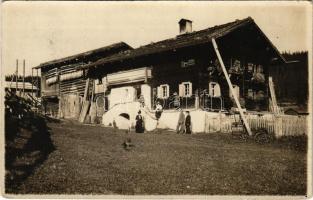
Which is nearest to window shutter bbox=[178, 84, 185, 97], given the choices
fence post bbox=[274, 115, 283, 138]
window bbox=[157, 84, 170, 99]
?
window bbox=[157, 84, 170, 99]

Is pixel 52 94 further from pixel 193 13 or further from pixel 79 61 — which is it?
pixel 193 13

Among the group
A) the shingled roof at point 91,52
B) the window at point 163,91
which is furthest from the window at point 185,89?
the shingled roof at point 91,52

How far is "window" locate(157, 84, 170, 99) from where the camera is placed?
647cm

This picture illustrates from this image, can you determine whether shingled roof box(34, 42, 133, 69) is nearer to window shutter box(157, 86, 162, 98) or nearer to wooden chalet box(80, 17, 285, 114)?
wooden chalet box(80, 17, 285, 114)

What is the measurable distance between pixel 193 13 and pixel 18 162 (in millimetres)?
3011

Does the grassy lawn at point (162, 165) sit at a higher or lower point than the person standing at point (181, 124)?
lower

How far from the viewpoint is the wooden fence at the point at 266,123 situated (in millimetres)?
6105

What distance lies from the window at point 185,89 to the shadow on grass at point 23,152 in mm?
1954

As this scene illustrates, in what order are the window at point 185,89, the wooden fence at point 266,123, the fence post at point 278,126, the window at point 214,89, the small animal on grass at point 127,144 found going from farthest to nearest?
1. the window at point 185,89
2. the window at point 214,89
3. the fence post at point 278,126
4. the wooden fence at point 266,123
5. the small animal on grass at point 127,144

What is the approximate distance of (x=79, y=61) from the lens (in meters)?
6.64

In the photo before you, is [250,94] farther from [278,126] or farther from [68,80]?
[68,80]

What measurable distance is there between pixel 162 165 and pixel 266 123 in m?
1.63

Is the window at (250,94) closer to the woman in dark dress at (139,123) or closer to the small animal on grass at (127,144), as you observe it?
the woman in dark dress at (139,123)

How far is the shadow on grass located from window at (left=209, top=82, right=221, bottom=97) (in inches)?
90.1
